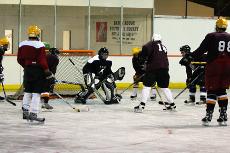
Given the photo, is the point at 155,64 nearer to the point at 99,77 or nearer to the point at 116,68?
the point at 99,77

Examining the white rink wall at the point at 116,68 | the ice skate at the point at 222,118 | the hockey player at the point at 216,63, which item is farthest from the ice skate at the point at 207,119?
the white rink wall at the point at 116,68

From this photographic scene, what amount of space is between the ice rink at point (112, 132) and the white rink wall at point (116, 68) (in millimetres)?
5409

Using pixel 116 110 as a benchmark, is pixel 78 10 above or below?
above

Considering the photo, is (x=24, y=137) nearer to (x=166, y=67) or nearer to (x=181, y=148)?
(x=181, y=148)

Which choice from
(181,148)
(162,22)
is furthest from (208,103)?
(162,22)

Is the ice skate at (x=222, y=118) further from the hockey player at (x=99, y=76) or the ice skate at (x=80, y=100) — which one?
the ice skate at (x=80, y=100)

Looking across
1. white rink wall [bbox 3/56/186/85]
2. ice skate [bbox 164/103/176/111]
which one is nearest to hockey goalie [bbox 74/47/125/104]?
ice skate [bbox 164/103/176/111]

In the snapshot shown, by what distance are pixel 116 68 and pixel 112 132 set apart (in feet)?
32.8

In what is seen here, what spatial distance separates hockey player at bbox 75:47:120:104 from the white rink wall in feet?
14.5

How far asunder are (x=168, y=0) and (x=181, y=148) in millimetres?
21808

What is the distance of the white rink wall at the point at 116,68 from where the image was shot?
17092mm

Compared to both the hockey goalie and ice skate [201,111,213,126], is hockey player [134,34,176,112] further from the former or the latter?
ice skate [201,111,213,126]

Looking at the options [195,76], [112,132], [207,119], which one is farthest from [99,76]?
[112,132]

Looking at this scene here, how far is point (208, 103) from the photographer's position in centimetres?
910
